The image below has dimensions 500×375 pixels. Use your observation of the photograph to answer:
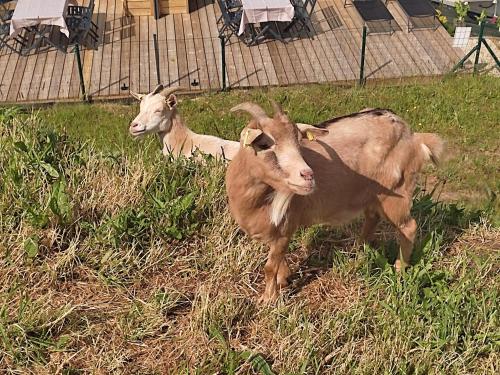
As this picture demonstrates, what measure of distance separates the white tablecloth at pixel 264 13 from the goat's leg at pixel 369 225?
9.96m

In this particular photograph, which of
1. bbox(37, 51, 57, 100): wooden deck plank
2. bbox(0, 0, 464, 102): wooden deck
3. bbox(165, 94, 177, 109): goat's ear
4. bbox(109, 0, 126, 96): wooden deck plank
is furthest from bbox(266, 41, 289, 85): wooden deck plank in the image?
bbox(165, 94, 177, 109): goat's ear

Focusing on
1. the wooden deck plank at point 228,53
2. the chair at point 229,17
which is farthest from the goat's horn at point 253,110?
the chair at point 229,17

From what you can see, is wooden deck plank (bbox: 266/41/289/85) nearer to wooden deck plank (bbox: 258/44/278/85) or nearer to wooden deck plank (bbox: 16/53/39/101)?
wooden deck plank (bbox: 258/44/278/85)

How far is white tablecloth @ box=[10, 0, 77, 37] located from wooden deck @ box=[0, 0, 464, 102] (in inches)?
31.6

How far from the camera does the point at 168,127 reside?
844cm

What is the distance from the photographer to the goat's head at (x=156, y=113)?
8219mm

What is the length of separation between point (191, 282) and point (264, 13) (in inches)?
429

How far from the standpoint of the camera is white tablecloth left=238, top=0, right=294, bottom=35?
14.4 metres

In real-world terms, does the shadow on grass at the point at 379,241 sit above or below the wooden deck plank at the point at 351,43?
above

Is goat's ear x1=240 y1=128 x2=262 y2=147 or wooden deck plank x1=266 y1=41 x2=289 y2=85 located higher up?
goat's ear x1=240 y1=128 x2=262 y2=147

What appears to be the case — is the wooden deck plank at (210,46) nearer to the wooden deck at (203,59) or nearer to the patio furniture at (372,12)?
the wooden deck at (203,59)

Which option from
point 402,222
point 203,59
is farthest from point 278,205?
point 203,59

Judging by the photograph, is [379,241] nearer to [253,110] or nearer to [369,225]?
[369,225]

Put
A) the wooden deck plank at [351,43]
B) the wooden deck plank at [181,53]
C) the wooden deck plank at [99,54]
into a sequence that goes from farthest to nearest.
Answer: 1. the wooden deck plank at [351,43]
2. the wooden deck plank at [181,53]
3. the wooden deck plank at [99,54]
